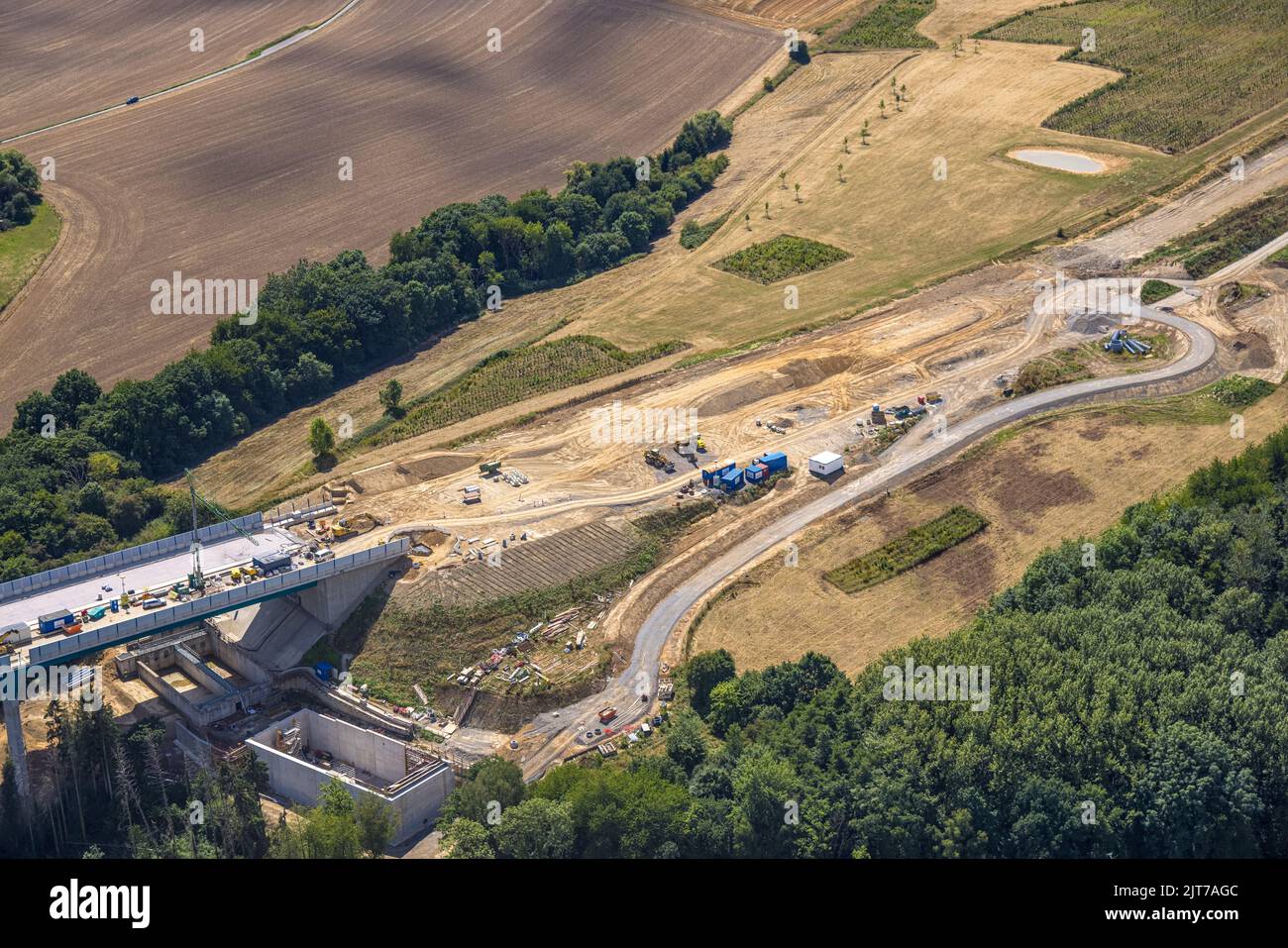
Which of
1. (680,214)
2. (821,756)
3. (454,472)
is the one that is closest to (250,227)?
(680,214)

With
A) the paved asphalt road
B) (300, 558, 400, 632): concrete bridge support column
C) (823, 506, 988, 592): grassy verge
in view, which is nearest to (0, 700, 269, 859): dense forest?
(300, 558, 400, 632): concrete bridge support column

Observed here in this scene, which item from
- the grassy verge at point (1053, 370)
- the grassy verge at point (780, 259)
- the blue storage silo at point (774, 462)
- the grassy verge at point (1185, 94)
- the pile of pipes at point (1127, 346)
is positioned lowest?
the blue storage silo at point (774, 462)

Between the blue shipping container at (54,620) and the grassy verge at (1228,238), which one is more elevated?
the grassy verge at (1228,238)

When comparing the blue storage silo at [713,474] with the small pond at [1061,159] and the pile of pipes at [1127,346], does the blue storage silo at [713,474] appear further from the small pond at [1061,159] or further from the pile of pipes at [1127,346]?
the small pond at [1061,159]

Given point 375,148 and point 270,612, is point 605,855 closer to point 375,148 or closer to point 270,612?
point 270,612

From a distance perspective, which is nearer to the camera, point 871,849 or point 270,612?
point 871,849

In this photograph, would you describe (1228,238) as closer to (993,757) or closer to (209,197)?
(993,757)

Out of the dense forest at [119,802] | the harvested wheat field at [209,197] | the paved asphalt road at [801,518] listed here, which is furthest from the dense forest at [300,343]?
the paved asphalt road at [801,518]
